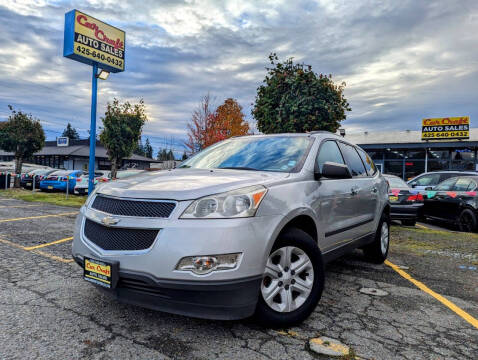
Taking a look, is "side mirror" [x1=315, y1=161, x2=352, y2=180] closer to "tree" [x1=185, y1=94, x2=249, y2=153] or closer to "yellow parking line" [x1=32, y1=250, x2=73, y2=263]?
"yellow parking line" [x1=32, y1=250, x2=73, y2=263]

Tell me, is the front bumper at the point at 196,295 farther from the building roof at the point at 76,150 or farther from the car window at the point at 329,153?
the building roof at the point at 76,150

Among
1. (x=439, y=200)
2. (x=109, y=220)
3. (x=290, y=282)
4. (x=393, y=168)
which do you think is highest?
(x=393, y=168)

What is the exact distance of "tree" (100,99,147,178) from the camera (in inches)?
805

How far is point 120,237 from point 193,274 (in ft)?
2.11

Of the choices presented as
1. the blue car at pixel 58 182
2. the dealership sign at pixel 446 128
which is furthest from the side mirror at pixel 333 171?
the dealership sign at pixel 446 128

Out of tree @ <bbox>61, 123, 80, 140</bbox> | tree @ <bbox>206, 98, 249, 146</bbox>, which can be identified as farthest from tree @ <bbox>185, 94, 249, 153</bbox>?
tree @ <bbox>61, 123, 80, 140</bbox>

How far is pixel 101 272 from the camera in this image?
2555 mm

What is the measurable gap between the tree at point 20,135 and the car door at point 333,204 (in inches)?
836

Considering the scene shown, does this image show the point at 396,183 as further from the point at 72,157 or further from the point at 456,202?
the point at 72,157

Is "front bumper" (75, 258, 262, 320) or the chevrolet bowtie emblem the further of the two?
the chevrolet bowtie emblem

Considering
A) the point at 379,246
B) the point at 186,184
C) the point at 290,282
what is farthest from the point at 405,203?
the point at 186,184

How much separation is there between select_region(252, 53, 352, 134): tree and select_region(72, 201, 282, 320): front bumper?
9.03 meters

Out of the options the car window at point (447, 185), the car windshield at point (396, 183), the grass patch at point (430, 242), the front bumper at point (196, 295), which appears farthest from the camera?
the car window at point (447, 185)

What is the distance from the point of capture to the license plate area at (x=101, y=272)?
2461 millimetres
